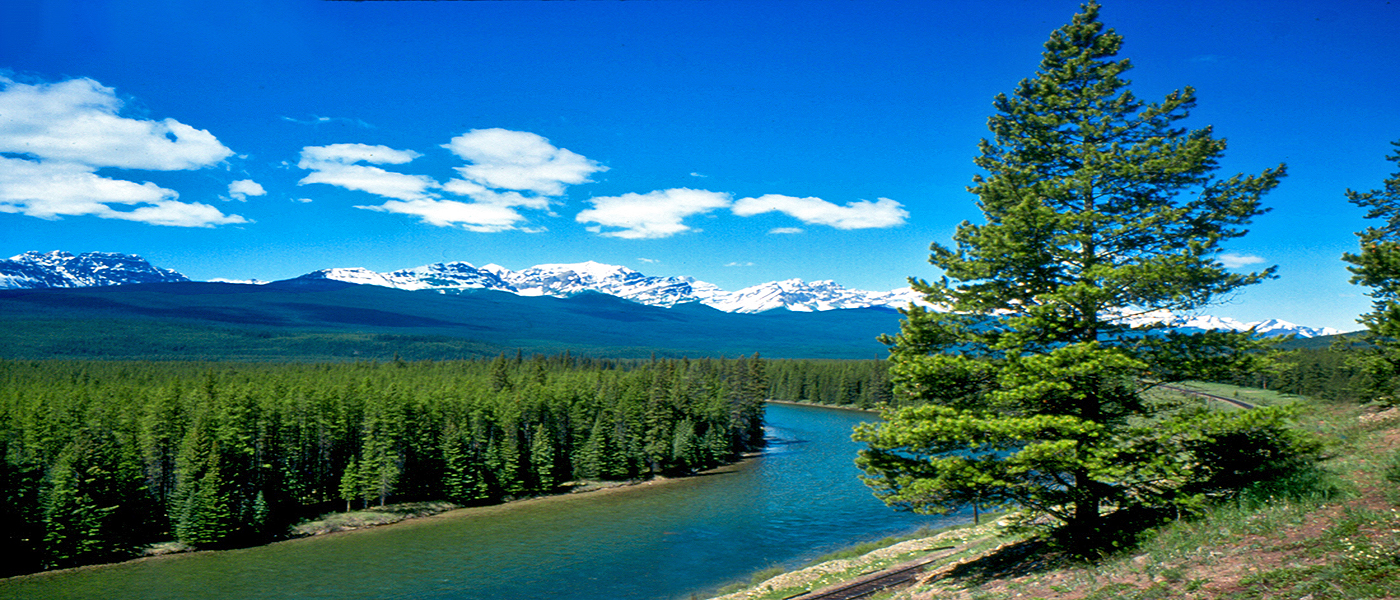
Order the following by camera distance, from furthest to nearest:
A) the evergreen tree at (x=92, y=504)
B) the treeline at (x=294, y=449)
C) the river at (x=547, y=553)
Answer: the treeline at (x=294, y=449) < the evergreen tree at (x=92, y=504) < the river at (x=547, y=553)

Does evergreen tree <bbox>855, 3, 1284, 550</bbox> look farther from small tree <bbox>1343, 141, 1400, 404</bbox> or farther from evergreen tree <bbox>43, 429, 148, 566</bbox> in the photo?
evergreen tree <bbox>43, 429, 148, 566</bbox>

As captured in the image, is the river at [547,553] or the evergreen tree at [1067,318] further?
the river at [547,553]

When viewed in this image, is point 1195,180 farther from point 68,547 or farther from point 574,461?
point 574,461

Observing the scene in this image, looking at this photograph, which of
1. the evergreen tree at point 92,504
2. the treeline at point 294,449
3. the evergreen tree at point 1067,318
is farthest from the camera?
the treeline at point 294,449

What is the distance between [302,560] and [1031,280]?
188 ft

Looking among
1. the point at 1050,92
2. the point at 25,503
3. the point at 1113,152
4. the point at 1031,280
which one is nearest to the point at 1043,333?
the point at 1031,280

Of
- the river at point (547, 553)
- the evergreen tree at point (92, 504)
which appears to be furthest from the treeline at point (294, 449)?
the river at point (547, 553)

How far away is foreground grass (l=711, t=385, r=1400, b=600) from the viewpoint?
464 inches

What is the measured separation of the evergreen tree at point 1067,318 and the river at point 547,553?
29.0 meters

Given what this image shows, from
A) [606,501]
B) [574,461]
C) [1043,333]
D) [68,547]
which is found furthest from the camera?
[574,461]

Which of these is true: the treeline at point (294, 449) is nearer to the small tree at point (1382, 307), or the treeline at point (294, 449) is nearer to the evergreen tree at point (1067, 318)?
the evergreen tree at point (1067, 318)

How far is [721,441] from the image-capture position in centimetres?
10056

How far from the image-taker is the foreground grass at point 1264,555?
1177 cm

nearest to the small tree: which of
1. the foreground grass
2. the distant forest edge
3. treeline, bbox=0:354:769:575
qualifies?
the foreground grass
